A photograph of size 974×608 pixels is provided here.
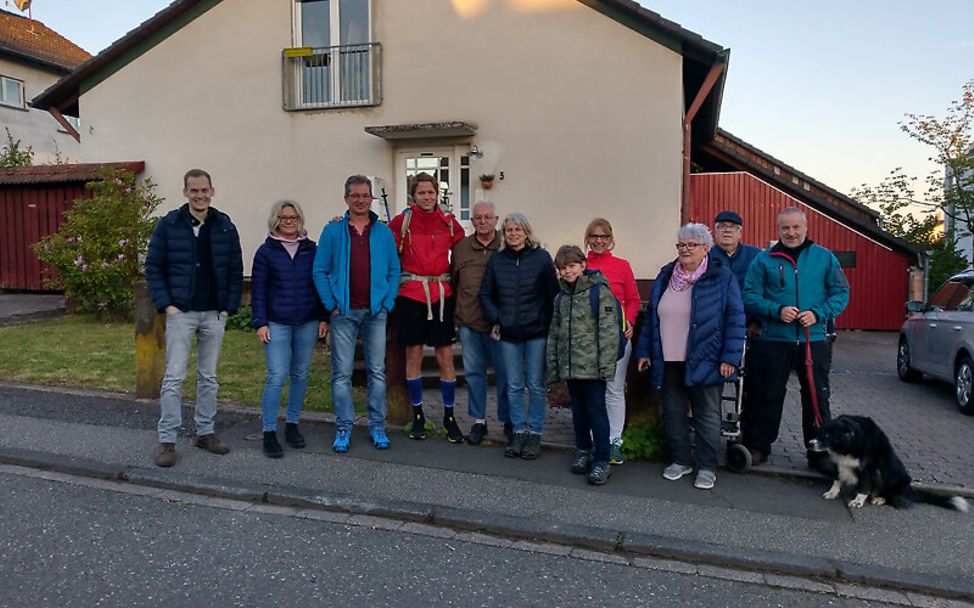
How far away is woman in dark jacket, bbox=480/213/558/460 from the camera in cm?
504

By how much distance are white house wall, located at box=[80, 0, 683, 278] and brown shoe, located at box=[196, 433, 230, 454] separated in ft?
24.3

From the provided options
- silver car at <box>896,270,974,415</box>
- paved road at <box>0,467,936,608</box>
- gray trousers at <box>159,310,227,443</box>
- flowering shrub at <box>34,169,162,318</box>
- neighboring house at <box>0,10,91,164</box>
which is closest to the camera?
paved road at <box>0,467,936,608</box>

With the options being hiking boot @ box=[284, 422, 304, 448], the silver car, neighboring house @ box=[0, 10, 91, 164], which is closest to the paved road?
hiking boot @ box=[284, 422, 304, 448]

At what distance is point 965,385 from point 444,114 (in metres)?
8.47

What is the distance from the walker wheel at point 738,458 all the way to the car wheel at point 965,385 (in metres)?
3.87

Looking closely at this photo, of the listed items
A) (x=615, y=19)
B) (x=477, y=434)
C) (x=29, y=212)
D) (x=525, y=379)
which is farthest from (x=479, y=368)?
(x=29, y=212)

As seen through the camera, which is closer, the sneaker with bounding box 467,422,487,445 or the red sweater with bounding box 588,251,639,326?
the red sweater with bounding box 588,251,639,326

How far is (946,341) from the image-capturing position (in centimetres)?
812

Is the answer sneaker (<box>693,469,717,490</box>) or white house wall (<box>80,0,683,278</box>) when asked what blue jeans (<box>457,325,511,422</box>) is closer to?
sneaker (<box>693,469,717,490</box>)

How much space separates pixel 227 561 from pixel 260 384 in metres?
4.11

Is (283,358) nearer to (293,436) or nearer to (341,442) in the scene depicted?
(293,436)

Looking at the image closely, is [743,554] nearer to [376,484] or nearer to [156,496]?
[376,484]

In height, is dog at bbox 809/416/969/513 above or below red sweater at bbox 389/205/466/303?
below

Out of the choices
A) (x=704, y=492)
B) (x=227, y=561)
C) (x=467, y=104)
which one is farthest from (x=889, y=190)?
(x=227, y=561)
